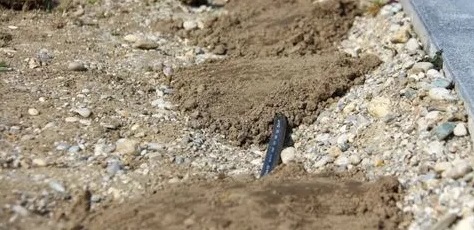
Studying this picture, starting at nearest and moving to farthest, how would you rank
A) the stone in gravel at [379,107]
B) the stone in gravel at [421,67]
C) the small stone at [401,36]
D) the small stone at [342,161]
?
the small stone at [342,161], the stone in gravel at [379,107], the stone in gravel at [421,67], the small stone at [401,36]

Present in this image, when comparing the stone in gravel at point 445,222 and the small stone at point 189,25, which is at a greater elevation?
the small stone at point 189,25

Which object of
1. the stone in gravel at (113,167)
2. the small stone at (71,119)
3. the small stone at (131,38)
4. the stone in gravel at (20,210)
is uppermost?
the stone in gravel at (20,210)

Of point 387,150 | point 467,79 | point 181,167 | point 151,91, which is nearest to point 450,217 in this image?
point 387,150

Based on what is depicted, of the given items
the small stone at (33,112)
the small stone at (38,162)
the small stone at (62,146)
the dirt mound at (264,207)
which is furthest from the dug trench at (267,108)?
the small stone at (33,112)

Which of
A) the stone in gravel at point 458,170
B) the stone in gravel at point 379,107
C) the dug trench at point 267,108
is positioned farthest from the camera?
the stone in gravel at point 379,107

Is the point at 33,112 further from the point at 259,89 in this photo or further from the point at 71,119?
the point at 259,89

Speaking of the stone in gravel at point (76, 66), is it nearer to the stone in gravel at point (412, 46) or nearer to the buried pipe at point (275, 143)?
the buried pipe at point (275, 143)

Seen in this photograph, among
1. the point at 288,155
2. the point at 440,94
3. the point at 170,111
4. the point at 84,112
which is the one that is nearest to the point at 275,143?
the point at 288,155

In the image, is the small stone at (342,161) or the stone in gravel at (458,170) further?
the small stone at (342,161)
